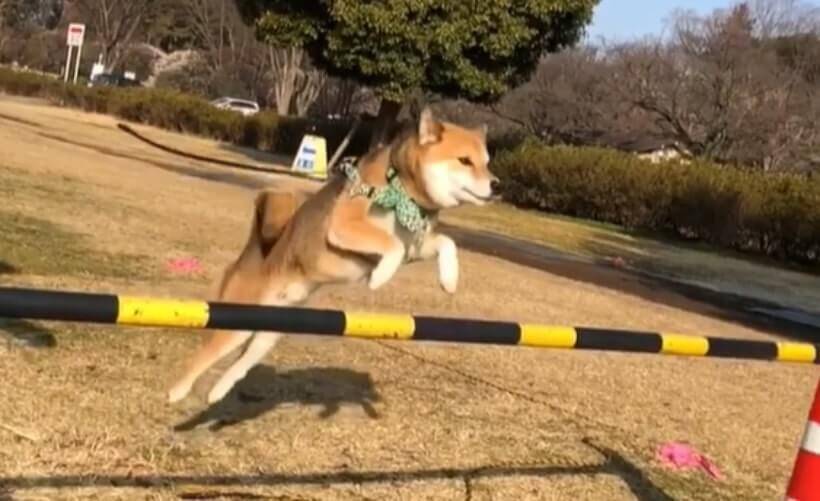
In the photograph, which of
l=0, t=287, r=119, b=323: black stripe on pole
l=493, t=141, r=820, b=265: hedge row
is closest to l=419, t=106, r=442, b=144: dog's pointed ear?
l=0, t=287, r=119, b=323: black stripe on pole

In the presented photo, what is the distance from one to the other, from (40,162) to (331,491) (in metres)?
14.9

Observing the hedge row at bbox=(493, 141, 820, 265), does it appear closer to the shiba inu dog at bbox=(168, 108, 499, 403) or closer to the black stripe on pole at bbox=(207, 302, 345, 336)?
the shiba inu dog at bbox=(168, 108, 499, 403)

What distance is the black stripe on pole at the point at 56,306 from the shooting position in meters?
3.24

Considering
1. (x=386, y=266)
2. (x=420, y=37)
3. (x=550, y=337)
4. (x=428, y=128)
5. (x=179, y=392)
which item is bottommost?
(x=179, y=392)

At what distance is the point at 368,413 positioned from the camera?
21.4 ft

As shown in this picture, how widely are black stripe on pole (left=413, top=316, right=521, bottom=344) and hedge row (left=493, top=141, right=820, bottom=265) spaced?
75.1ft

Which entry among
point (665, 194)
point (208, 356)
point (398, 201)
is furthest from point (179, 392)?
point (665, 194)

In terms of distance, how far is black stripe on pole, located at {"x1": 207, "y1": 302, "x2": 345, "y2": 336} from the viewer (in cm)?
367

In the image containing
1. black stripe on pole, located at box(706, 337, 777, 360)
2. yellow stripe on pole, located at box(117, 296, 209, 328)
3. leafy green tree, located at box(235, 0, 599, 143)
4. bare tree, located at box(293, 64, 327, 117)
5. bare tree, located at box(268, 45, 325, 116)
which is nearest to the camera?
yellow stripe on pole, located at box(117, 296, 209, 328)

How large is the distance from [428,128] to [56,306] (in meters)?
1.85

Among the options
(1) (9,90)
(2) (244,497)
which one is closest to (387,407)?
(2) (244,497)

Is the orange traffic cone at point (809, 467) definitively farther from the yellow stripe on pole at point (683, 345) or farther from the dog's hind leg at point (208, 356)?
the dog's hind leg at point (208, 356)

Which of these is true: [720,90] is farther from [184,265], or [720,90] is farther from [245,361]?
[245,361]

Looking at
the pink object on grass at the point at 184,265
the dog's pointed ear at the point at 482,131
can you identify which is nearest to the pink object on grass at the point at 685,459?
the dog's pointed ear at the point at 482,131
